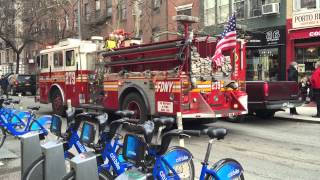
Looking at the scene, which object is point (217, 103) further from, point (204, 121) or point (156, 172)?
point (156, 172)

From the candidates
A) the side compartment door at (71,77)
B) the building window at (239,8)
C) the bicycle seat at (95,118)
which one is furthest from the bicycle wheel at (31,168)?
the building window at (239,8)

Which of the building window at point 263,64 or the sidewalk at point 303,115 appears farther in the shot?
the building window at point 263,64

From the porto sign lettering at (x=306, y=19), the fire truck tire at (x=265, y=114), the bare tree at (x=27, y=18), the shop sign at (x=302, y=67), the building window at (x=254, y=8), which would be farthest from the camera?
the bare tree at (x=27, y=18)

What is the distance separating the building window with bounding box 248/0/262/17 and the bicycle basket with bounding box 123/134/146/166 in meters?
20.7

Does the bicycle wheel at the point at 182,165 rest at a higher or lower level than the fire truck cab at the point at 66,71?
lower

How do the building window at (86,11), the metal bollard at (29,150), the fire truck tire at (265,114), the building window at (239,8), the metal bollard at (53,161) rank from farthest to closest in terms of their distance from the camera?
the building window at (86,11) → the building window at (239,8) → the fire truck tire at (265,114) → the metal bollard at (29,150) → the metal bollard at (53,161)

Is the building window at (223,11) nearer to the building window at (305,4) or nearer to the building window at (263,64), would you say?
the building window at (263,64)

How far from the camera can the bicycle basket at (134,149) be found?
4988mm

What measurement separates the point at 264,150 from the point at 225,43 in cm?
310

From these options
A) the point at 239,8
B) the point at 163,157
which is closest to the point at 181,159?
the point at 163,157

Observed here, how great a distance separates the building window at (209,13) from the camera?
91.3ft

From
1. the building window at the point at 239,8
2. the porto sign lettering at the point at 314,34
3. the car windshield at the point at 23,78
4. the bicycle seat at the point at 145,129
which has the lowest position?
the bicycle seat at the point at 145,129

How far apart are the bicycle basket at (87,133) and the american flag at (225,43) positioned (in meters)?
6.11

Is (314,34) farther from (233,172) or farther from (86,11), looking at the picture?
(86,11)
